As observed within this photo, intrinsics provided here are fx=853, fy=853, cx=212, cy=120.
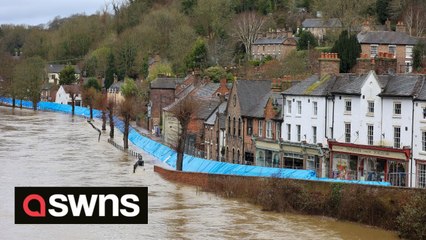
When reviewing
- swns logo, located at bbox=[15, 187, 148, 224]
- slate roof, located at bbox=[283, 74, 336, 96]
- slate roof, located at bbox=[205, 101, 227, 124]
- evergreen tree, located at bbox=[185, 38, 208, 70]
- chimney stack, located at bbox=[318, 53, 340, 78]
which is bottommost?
swns logo, located at bbox=[15, 187, 148, 224]

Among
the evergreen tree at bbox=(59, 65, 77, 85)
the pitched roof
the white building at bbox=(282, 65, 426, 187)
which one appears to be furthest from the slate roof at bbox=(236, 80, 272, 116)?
the evergreen tree at bbox=(59, 65, 77, 85)

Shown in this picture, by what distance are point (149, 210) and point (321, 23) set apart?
7712cm

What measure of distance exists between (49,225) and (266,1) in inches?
4328

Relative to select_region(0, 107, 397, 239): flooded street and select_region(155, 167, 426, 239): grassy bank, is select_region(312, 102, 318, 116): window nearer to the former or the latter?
select_region(155, 167, 426, 239): grassy bank

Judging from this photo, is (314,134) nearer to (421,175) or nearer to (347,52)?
(421,175)

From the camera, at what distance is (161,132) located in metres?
92.3

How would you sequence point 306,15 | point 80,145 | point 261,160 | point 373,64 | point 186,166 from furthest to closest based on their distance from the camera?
point 306,15 < point 80,145 < point 186,166 < point 261,160 < point 373,64

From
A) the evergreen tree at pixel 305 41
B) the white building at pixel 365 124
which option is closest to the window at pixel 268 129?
the white building at pixel 365 124

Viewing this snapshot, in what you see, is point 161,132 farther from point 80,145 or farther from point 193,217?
point 193,217

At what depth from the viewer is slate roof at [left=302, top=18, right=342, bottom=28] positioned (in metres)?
114

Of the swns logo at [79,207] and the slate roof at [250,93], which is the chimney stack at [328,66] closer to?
the slate roof at [250,93]

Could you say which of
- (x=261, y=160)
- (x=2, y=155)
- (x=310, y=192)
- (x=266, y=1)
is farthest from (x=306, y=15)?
(x=310, y=192)

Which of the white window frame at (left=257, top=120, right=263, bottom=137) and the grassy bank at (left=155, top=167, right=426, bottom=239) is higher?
the white window frame at (left=257, top=120, right=263, bottom=137)

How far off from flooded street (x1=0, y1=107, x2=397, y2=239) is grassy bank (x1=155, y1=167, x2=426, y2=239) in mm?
621
